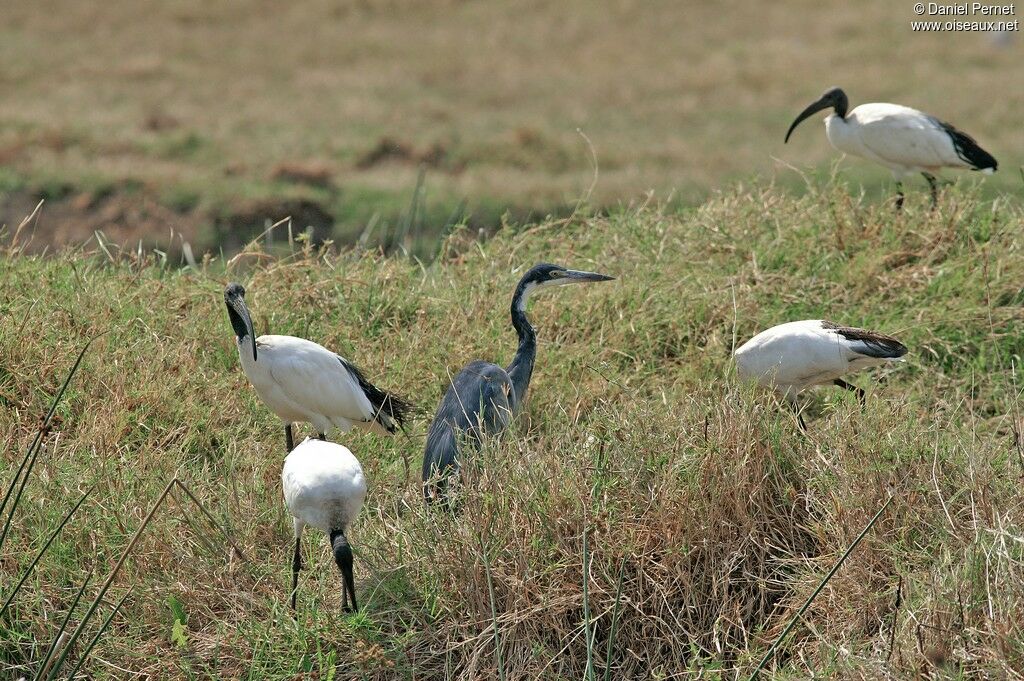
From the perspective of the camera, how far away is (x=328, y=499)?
4148mm

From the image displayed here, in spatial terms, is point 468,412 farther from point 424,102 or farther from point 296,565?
point 424,102

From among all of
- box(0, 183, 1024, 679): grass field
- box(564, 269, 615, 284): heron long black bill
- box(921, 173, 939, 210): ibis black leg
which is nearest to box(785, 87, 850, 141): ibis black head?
box(921, 173, 939, 210): ibis black leg

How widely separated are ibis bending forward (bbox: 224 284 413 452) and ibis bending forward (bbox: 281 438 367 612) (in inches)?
32.1

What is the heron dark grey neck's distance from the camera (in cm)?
543

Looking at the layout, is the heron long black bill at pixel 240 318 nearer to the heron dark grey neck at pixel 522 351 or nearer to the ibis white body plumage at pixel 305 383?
the ibis white body plumage at pixel 305 383

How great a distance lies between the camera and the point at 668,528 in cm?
440

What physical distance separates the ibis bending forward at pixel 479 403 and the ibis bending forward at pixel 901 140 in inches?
102

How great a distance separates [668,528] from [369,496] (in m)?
1.19

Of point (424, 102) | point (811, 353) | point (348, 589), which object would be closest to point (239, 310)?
point (348, 589)

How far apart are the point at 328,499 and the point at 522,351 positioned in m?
1.58

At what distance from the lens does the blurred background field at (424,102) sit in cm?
1479

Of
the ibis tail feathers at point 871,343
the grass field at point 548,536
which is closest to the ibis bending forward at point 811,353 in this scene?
the ibis tail feathers at point 871,343

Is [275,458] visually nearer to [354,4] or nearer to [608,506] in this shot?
[608,506]

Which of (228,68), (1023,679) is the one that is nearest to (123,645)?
(1023,679)
